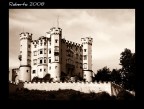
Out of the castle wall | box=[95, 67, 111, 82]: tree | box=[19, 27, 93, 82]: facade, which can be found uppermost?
box=[19, 27, 93, 82]: facade

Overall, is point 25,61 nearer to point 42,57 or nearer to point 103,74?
point 42,57

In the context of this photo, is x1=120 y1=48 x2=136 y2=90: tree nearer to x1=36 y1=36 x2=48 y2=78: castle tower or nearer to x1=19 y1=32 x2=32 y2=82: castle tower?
x1=19 y1=32 x2=32 y2=82: castle tower

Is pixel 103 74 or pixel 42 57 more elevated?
pixel 42 57

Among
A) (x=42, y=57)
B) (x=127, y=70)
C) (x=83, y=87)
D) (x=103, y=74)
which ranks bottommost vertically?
(x=83, y=87)

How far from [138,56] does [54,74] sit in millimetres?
26469

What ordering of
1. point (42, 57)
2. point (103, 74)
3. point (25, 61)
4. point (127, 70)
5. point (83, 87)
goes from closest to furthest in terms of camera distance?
point (127, 70)
point (83, 87)
point (103, 74)
point (25, 61)
point (42, 57)

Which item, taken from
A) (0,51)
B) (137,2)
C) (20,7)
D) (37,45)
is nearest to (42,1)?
(20,7)

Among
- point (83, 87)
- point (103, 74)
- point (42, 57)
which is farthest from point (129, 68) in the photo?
point (42, 57)

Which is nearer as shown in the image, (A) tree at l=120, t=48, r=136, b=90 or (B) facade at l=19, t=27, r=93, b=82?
(A) tree at l=120, t=48, r=136, b=90

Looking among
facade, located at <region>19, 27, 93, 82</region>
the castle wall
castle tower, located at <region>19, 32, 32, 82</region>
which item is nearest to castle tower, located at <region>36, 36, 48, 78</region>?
facade, located at <region>19, 27, 93, 82</region>

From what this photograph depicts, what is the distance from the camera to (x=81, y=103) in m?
6.79

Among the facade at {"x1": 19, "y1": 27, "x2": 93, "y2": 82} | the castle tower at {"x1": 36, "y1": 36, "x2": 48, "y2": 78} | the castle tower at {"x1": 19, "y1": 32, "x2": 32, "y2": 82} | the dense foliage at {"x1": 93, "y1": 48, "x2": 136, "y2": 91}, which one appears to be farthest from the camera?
the castle tower at {"x1": 36, "y1": 36, "x2": 48, "y2": 78}

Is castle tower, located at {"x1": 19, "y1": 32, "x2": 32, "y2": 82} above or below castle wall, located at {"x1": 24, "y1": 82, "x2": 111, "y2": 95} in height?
above

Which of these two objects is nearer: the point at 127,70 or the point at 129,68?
the point at 129,68
